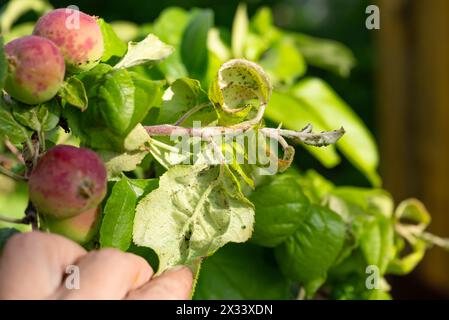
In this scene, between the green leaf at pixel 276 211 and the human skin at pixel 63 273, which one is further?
the green leaf at pixel 276 211

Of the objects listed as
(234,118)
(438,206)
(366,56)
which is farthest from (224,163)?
(366,56)

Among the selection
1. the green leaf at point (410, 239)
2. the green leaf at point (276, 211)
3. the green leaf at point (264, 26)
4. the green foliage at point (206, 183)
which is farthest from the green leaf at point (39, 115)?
the green leaf at point (264, 26)

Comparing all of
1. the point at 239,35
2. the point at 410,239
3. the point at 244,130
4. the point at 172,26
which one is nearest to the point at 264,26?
the point at 239,35

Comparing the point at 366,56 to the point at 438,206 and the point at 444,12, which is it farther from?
the point at 438,206

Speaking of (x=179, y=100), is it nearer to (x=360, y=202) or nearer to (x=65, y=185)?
(x=65, y=185)

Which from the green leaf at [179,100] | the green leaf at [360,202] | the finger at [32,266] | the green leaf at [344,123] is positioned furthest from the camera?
the green leaf at [344,123]

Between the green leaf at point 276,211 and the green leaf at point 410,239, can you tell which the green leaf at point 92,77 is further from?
the green leaf at point 410,239

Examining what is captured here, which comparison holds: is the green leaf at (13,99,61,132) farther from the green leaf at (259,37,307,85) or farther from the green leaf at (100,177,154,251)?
the green leaf at (259,37,307,85)
